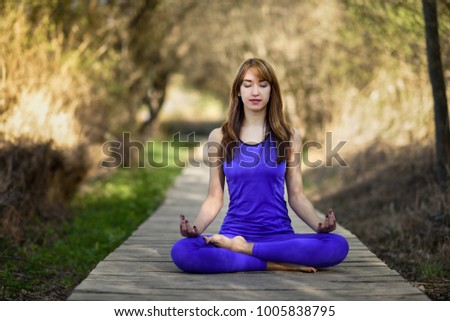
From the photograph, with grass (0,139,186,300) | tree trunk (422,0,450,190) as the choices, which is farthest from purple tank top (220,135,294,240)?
tree trunk (422,0,450,190)

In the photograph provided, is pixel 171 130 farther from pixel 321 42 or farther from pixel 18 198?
pixel 18 198

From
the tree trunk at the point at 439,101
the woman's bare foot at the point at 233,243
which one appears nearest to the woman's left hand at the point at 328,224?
the woman's bare foot at the point at 233,243

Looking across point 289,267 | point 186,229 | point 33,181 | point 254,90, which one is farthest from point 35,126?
point 289,267

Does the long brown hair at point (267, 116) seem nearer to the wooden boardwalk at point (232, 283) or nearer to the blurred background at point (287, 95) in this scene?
the wooden boardwalk at point (232, 283)

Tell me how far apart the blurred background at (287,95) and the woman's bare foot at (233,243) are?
3.92ft

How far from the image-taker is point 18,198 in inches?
265

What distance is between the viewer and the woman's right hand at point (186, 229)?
4.14 meters

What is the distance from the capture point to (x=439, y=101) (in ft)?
20.9

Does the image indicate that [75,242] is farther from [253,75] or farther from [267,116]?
[253,75]

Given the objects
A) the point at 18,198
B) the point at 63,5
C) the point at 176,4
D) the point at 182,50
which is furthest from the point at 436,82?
the point at 182,50

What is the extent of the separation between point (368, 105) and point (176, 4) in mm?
4879

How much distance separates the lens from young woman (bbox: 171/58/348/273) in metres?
4.19

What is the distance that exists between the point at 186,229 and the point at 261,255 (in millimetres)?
513

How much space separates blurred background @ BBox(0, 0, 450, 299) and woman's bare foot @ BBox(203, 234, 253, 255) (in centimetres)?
119
